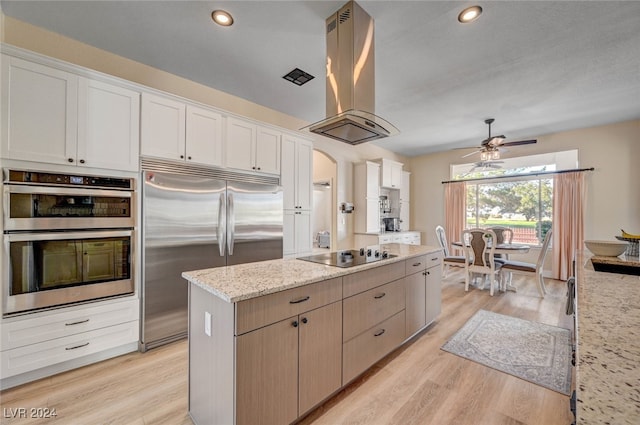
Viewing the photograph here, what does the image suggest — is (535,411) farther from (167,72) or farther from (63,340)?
(167,72)

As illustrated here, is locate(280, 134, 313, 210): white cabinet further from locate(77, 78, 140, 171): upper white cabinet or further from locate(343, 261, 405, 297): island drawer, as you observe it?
locate(343, 261, 405, 297): island drawer

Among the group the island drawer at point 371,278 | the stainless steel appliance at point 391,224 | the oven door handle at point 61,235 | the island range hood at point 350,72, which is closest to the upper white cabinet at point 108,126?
the oven door handle at point 61,235

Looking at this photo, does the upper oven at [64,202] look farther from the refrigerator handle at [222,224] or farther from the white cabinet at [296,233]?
the white cabinet at [296,233]

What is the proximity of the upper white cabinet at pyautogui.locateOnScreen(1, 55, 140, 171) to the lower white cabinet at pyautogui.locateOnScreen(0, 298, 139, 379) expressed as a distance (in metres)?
1.22

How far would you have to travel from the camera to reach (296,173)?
12.7 ft

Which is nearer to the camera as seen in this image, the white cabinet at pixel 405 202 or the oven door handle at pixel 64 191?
the oven door handle at pixel 64 191

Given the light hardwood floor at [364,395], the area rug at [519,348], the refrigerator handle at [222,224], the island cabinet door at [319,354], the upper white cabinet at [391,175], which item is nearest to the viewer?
the island cabinet door at [319,354]

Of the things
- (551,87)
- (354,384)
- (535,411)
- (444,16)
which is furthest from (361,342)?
(551,87)

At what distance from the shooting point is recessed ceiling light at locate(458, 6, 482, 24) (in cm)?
208

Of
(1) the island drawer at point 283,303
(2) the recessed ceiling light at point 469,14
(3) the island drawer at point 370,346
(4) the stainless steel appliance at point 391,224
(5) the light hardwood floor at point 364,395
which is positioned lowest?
(5) the light hardwood floor at point 364,395

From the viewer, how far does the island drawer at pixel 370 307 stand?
1.91 m

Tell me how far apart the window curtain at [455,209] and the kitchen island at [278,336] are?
193 inches

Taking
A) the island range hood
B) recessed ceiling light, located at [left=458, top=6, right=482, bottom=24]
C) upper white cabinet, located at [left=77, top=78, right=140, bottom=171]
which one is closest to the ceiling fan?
recessed ceiling light, located at [left=458, top=6, right=482, bottom=24]

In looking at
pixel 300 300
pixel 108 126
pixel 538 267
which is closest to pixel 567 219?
pixel 538 267
